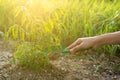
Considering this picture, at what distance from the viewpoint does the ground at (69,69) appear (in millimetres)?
2578

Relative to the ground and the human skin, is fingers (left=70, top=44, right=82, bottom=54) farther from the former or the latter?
the ground

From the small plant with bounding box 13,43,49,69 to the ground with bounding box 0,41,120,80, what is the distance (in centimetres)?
7

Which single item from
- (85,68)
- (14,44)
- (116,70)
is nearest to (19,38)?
(14,44)

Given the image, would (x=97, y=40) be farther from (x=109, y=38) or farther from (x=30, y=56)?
(x=30, y=56)

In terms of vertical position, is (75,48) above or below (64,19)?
below

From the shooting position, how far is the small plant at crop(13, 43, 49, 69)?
8.18 ft

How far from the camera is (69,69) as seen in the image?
2.77 metres

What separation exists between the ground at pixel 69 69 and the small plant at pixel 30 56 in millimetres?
68

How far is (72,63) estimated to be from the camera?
290 centimetres

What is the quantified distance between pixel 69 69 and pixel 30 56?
444 mm

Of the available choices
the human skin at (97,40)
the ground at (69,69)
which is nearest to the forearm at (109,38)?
the human skin at (97,40)

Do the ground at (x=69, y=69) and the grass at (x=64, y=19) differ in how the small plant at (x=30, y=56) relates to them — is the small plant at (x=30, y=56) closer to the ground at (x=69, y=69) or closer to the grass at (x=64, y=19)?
the ground at (x=69, y=69)

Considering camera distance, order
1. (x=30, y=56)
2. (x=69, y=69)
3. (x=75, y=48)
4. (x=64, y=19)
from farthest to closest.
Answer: (x=64, y=19), (x=69, y=69), (x=30, y=56), (x=75, y=48)

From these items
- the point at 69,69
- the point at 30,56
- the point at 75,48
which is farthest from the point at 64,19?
the point at 75,48
